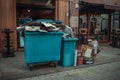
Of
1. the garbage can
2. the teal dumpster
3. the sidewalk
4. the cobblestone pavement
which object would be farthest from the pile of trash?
the cobblestone pavement

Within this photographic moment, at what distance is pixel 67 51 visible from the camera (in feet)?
22.6

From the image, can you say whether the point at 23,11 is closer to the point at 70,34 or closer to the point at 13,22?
the point at 13,22

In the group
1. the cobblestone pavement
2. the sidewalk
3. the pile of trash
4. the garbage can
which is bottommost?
the cobblestone pavement

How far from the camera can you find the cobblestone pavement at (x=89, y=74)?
18.6 feet

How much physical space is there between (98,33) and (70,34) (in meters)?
7.02

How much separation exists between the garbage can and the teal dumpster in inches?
10.6

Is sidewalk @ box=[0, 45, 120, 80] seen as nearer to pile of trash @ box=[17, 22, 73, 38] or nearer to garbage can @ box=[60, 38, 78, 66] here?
garbage can @ box=[60, 38, 78, 66]

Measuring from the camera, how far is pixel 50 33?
21.0 ft

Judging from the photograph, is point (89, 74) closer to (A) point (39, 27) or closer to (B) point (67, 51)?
(B) point (67, 51)

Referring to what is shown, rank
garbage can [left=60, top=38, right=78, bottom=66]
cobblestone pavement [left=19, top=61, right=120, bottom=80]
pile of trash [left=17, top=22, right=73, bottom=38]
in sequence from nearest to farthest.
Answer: cobblestone pavement [left=19, top=61, right=120, bottom=80] < pile of trash [left=17, top=22, right=73, bottom=38] < garbage can [left=60, top=38, right=78, bottom=66]

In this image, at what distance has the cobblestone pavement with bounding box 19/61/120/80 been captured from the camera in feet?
18.6

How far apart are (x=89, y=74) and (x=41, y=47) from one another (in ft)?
6.17

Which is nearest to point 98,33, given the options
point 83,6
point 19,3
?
point 83,6

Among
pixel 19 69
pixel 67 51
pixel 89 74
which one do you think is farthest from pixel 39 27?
pixel 89 74
